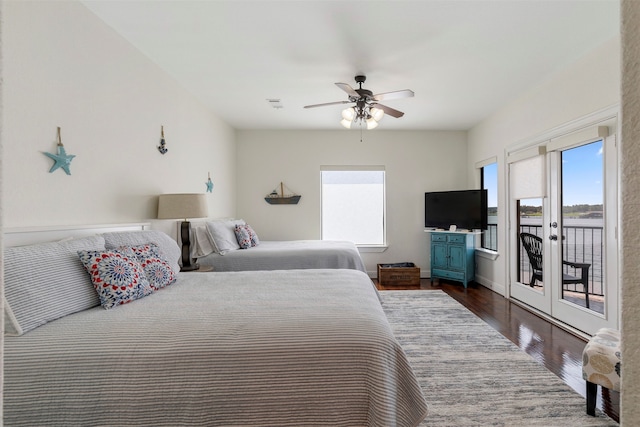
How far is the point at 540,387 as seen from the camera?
2.01 m

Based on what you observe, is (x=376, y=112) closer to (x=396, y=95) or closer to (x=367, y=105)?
(x=367, y=105)

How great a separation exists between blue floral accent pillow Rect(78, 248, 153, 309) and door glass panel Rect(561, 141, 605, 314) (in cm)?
364

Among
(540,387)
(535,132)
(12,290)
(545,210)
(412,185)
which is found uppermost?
(535,132)

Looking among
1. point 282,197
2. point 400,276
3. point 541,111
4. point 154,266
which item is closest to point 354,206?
point 282,197

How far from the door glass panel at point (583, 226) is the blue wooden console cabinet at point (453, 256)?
1.47 meters

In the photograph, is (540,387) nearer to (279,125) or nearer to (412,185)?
(412,185)

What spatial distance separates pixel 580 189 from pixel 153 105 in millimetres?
4198

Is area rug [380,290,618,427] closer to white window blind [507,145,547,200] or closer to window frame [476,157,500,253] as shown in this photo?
white window blind [507,145,547,200]

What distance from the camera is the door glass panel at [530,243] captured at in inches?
136

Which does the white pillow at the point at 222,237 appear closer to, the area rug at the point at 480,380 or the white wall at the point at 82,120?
the white wall at the point at 82,120

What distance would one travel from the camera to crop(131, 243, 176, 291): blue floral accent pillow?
6.23 ft

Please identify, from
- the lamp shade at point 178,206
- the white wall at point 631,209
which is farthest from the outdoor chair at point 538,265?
the lamp shade at point 178,206

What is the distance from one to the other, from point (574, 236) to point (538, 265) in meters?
0.61

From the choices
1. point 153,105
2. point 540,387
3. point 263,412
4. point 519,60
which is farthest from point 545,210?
point 153,105
